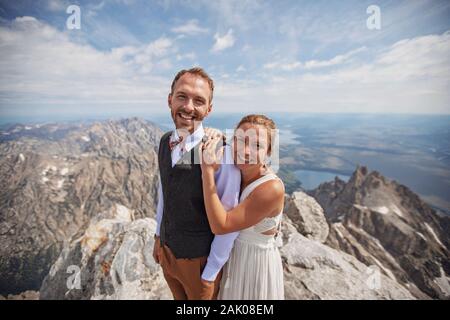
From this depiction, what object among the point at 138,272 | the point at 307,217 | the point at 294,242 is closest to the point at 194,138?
the point at 138,272

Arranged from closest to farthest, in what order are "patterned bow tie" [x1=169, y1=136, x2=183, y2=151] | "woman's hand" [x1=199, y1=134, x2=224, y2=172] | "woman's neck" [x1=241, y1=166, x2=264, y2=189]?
1. "woman's hand" [x1=199, y1=134, x2=224, y2=172]
2. "woman's neck" [x1=241, y1=166, x2=264, y2=189]
3. "patterned bow tie" [x1=169, y1=136, x2=183, y2=151]

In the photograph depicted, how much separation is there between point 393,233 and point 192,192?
99.4 metres

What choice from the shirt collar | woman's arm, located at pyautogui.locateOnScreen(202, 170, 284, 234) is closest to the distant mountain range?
woman's arm, located at pyautogui.locateOnScreen(202, 170, 284, 234)

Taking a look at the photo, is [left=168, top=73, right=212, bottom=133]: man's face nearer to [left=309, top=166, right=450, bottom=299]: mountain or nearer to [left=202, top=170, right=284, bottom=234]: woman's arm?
[left=202, top=170, right=284, bottom=234]: woman's arm

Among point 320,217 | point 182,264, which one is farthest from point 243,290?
point 320,217

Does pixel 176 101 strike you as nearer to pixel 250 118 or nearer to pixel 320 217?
pixel 250 118

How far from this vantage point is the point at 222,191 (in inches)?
125

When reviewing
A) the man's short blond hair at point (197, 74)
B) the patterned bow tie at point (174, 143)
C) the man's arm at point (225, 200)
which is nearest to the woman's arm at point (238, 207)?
the man's arm at point (225, 200)

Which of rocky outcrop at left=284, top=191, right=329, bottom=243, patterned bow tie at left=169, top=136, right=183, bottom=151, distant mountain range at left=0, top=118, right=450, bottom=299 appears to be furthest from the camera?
rocky outcrop at left=284, top=191, right=329, bottom=243

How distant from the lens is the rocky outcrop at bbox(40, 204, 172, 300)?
23.3 feet

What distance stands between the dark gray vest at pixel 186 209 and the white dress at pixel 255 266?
0.50 meters

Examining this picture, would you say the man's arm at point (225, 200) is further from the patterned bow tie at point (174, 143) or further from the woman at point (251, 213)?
the patterned bow tie at point (174, 143)

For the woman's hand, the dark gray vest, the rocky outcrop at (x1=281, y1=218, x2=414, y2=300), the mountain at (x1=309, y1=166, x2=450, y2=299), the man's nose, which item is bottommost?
the mountain at (x1=309, y1=166, x2=450, y2=299)
